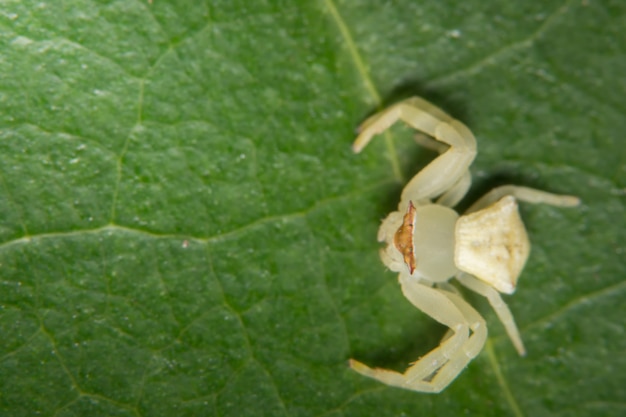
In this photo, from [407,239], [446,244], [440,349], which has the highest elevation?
[407,239]

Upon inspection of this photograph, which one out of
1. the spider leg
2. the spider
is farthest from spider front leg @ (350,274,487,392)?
the spider leg

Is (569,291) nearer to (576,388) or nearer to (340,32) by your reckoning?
(576,388)

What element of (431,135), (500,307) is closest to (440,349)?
(500,307)

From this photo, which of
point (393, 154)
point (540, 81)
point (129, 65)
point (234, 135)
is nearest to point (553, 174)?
point (540, 81)

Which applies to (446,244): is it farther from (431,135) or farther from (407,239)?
(431,135)

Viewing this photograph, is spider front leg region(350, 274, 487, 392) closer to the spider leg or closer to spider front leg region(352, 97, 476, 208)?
the spider leg

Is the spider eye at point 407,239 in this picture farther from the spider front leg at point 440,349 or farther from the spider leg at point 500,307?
the spider leg at point 500,307
